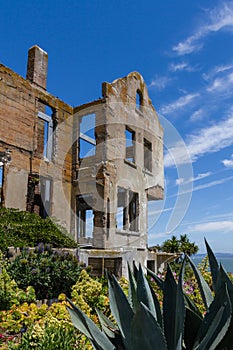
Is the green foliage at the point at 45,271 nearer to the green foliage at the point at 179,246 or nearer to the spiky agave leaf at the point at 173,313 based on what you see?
the spiky agave leaf at the point at 173,313

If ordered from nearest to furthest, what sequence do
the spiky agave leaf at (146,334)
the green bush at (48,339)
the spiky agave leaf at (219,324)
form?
the spiky agave leaf at (146,334)
the spiky agave leaf at (219,324)
the green bush at (48,339)

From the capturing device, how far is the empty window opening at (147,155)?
1952 centimetres

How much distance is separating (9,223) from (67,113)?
906 centimetres

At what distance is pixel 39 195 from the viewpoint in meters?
15.8

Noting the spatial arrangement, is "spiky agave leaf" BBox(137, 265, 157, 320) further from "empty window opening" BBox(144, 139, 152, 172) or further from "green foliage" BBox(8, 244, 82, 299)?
"empty window opening" BBox(144, 139, 152, 172)

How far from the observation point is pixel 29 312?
164 inches

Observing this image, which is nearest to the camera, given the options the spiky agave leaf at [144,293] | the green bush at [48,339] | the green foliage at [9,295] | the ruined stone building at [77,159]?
the spiky agave leaf at [144,293]

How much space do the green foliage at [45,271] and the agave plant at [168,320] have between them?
4.43 meters

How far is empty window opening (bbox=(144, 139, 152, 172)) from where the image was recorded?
768 inches

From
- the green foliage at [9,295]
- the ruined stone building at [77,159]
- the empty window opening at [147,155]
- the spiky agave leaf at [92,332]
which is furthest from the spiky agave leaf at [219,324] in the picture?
the empty window opening at [147,155]

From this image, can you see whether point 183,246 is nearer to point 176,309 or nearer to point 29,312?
point 29,312

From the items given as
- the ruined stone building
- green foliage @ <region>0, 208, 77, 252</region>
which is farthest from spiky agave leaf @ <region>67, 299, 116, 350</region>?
the ruined stone building

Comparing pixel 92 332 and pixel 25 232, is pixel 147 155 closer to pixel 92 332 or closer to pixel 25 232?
pixel 25 232

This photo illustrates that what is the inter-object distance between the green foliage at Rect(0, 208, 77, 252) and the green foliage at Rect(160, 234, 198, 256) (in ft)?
44.6
